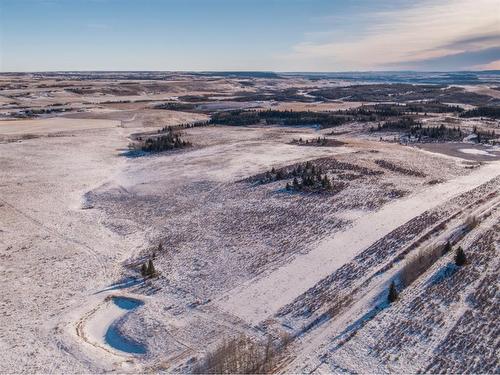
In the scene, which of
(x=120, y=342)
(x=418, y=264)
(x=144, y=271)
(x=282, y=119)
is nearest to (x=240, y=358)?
(x=120, y=342)

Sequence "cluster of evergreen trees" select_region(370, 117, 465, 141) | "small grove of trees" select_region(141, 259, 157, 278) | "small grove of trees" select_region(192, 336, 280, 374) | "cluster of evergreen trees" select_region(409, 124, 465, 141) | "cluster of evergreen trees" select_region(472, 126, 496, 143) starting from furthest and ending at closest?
"cluster of evergreen trees" select_region(370, 117, 465, 141) < "cluster of evergreen trees" select_region(409, 124, 465, 141) < "cluster of evergreen trees" select_region(472, 126, 496, 143) < "small grove of trees" select_region(141, 259, 157, 278) < "small grove of trees" select_region(192, 336, 280, 374)

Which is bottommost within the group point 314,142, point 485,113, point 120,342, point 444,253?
point 120,342

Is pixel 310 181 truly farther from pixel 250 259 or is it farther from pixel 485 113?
pixel 485 113

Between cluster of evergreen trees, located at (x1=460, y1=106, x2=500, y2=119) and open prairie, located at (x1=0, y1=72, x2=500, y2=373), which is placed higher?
cluster of evergreen trees, located at (x1=460, y1=106, x2=500, y2=119)

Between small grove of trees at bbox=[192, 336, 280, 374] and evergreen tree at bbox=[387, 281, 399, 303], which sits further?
evergreen tree at bbox=[387, 281, 399, 303]

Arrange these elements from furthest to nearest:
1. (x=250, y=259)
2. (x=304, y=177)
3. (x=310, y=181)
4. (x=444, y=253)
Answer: (x=304, y=177), (x=310, y=181), (x=250, y=259), (x=444, y=253)

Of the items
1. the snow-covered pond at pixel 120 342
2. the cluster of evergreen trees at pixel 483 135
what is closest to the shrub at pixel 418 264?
the snow-covered pond at pixel 120 342

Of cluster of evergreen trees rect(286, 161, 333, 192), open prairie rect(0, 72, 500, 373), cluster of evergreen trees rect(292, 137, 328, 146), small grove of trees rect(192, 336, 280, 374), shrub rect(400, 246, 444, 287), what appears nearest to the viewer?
small grove of trees rect(192, 336, 280, 374)

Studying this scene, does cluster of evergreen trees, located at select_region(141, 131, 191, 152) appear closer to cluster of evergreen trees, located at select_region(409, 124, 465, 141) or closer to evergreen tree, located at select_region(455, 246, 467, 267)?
cluster of evergreen trees, located at select_region(409, 124, 465, 141)

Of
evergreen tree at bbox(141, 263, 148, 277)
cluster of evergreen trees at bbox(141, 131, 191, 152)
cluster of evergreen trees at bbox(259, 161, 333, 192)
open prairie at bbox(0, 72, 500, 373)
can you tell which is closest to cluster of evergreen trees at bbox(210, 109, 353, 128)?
open prairie at bbox(0, 72, 500, 373)
